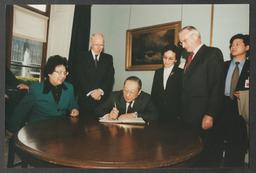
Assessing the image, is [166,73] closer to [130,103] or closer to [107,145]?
[130,103]

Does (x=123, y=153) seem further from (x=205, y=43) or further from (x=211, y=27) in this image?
(x=211, y=27)

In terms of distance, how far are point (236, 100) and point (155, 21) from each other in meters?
1.48

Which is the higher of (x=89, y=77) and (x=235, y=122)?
(x=89, y=77)

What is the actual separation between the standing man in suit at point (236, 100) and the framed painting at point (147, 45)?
36.5 inches

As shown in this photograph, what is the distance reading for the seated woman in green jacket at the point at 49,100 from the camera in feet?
5.52

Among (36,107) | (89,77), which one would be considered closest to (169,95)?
(89,77)

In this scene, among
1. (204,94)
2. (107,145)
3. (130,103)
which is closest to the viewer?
(107,145)

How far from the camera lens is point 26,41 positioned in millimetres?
1875

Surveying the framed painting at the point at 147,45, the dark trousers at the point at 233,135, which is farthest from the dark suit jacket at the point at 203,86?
the framed painting at the point at 147,45

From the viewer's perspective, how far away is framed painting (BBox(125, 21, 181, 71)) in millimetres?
2574

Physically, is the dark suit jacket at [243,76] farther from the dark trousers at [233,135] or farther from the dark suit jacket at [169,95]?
the dark suit jacket at [169,95]

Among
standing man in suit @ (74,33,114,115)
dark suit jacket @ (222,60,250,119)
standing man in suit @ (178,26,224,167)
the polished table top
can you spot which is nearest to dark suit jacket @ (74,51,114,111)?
standing man in suit @ (74,33,114,115)

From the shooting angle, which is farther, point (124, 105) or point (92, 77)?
point (92, 77)

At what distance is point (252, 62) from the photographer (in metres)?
1.72
